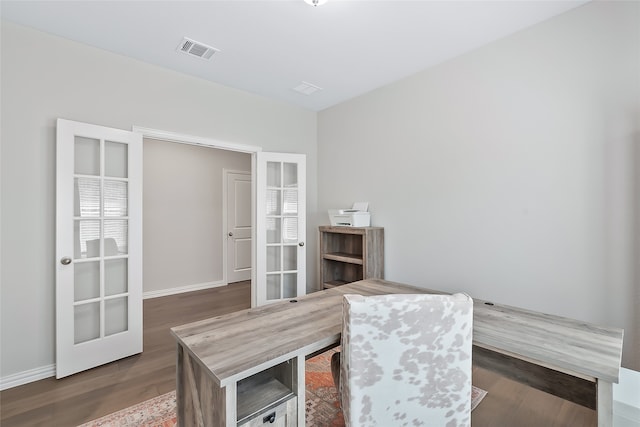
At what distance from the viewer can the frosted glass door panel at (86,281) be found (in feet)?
8.00

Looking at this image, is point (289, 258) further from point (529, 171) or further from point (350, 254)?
point (529, 171)

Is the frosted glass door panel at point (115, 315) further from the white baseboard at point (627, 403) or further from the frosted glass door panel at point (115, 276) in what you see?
the white baseboard at point (627, 403)

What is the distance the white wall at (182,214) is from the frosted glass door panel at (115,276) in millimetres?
1849

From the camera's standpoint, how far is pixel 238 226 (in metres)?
5.35

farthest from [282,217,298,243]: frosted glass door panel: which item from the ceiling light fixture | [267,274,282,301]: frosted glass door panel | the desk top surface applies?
the ceiling light fixture

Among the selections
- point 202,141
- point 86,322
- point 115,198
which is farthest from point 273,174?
point 86,322

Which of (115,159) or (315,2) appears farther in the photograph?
(115,159)

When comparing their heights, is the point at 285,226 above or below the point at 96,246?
above

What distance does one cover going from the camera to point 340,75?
3.02 meters

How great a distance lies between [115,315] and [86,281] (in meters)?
0.39

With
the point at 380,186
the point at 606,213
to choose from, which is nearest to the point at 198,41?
the point at 380,186

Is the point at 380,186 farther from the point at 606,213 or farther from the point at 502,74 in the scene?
the point at 606,213

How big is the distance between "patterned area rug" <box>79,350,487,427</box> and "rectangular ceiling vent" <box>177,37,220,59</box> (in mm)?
2676

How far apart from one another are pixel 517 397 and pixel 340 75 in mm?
3031
